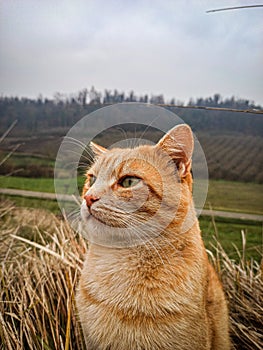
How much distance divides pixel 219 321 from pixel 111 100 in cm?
68

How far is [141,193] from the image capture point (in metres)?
0.83

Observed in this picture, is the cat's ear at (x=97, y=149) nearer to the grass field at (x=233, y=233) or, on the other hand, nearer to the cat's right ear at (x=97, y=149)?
the cat's right ear at (x=97, y=149)

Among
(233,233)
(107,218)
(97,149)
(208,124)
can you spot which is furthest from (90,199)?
(233,233)

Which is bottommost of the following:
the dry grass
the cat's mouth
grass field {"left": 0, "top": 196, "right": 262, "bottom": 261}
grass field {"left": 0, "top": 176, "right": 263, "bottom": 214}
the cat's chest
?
the dry grass

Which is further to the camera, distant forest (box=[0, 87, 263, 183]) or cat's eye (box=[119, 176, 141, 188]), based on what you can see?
distant forest (box=[0, 87, 263, 183])

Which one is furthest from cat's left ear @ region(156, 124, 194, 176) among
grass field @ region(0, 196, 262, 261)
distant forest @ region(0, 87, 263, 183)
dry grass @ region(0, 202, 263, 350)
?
grass field @ region(0, 196, 262, 261)

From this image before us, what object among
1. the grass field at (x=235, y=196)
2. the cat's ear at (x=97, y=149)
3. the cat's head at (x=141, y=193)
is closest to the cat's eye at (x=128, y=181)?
the cat's head at (x=141, y=193)

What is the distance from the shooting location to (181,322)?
0.85 metres

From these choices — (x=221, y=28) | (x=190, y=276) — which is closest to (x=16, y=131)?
(x=221, y=28)

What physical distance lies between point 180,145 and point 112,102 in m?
0.35

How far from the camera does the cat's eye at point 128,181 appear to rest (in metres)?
0.84

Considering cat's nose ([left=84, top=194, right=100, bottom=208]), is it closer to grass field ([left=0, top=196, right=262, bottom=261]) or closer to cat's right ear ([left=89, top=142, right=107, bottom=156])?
cat's right ear ([left=89, top=142, right=107, bottom=156])

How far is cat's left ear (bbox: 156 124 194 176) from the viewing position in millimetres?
815

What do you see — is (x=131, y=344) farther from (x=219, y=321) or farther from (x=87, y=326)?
(x=219, y=321)
